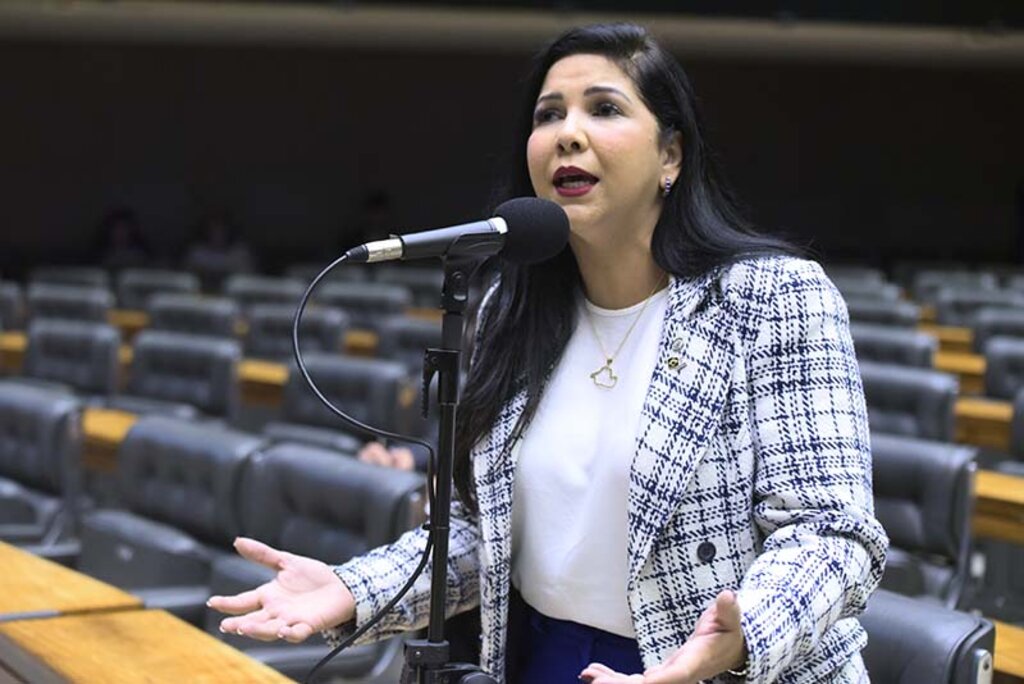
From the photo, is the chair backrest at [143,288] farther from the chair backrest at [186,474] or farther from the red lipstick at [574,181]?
the red lipstick at [574,181]

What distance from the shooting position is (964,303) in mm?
9070

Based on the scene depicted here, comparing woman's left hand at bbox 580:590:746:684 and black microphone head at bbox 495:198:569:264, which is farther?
black microphone head at bbox 495:198:569:264

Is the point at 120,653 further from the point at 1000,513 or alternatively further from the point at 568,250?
the point at 1000,513

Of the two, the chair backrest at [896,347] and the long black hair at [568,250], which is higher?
the long black hair at [568,250]

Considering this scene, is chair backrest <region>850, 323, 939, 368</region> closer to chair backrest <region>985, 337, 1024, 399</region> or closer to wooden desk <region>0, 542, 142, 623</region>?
chair backrest <region>985, 337, 1024, 399</region>

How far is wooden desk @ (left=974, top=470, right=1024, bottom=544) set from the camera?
3898 millimetres

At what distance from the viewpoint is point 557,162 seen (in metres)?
1.83

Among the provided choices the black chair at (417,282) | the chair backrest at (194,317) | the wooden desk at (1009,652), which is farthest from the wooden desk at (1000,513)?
the black chair at (417,282)

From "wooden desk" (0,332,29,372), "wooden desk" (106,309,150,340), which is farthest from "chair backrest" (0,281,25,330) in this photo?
"wooden desk" (0,332,29,372)

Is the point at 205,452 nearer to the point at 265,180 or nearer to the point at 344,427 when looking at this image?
the point at 344,427

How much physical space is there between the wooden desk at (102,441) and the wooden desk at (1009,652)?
117 inches

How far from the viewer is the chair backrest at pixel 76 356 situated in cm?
620

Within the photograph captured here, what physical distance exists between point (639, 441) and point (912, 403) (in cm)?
288

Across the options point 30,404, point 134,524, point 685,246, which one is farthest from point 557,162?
point 30,404
